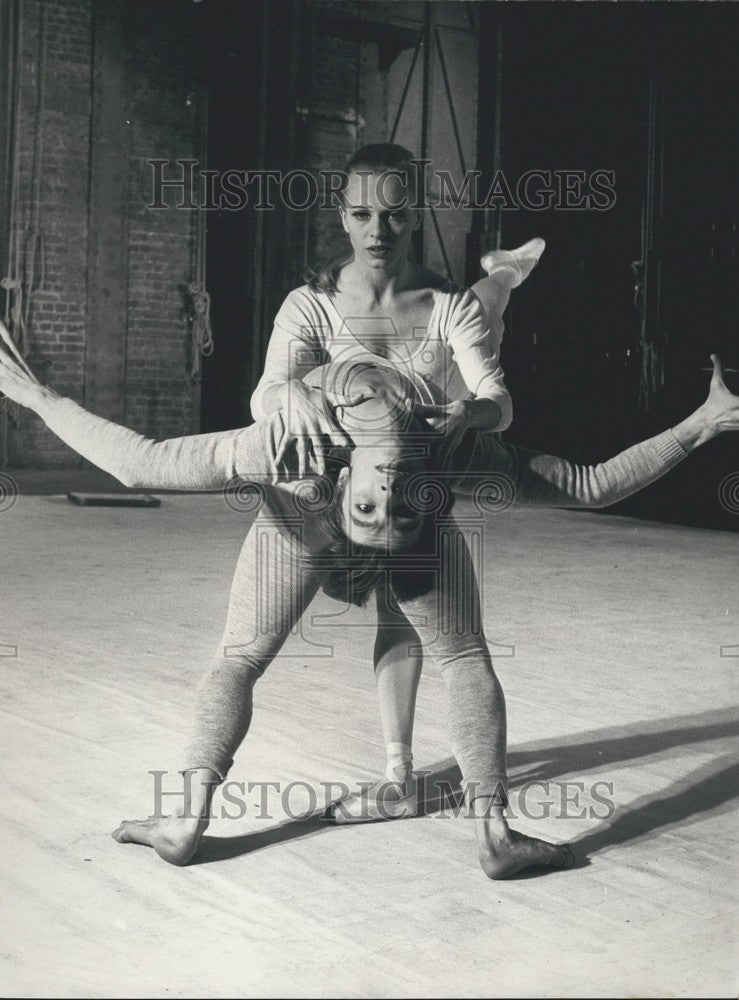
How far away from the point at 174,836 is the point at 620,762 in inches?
54.5

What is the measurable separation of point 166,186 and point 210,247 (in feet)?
2.46

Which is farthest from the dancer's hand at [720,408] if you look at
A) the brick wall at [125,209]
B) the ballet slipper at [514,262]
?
the brick wall at [125,209]

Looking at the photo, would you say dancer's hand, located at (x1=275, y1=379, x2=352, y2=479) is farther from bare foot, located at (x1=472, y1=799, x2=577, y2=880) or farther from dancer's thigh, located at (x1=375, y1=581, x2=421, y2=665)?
bare foot, located at (x1=472, y1=799, x2=577, y2=880)

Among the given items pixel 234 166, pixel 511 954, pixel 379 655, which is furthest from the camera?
pixel 234 166

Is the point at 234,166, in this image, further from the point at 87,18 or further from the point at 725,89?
the point at 725,89

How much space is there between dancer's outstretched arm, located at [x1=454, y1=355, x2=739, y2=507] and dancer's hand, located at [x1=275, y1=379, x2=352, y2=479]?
1.03ft

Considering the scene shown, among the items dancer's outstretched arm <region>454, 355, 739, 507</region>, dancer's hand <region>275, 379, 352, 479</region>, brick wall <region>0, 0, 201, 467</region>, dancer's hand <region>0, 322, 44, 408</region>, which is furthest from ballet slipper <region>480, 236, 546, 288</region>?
brick wall <region>0, 0, 201, 467</region>

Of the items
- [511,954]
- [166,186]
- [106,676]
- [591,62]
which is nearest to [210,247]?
[166,186]

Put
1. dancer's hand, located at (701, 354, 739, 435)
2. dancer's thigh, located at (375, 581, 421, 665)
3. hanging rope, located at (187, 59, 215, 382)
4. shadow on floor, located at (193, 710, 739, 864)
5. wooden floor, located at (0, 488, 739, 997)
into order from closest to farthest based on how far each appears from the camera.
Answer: wooden floor, located at (0, 488, 739, 997) < dancer's hand, located at (701, 354, 739, 435) < shadow on floor, located at (193, 710, 739, 864) < dancer's thigh, located at (375, 581, 421, 665) < hanging rope, located at (187, 59, 215, 382)

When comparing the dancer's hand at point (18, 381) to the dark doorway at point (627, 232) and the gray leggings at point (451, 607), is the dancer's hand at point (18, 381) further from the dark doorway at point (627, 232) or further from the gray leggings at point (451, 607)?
the dark doorway at point (627, 232)

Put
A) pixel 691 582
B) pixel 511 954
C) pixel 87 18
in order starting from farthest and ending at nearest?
pixel 87 18 < pixel 691 582 < pixel 511 954

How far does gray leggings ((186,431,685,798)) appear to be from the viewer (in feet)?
8.76

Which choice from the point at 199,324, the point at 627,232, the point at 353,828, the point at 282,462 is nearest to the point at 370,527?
the point at 282,462

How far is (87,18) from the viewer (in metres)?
12.0
